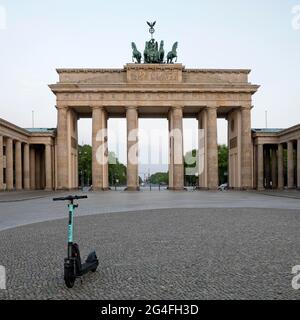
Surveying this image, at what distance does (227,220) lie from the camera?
15.5 m

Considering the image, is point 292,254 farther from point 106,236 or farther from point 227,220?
point 227,220

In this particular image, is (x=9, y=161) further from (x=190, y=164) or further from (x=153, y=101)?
(x=190, y=164)

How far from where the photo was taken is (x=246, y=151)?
57.4m

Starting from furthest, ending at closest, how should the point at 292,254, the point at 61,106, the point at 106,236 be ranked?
the point at 61,106
the point at 106,236
the point at 292,254

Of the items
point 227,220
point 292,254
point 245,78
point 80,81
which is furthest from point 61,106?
point 292,254

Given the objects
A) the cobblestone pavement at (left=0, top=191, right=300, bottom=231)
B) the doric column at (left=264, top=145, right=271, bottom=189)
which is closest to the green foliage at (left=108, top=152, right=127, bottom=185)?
the doric column at (left=264, top=145, right=271, bottom=189)

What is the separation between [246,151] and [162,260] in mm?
51482

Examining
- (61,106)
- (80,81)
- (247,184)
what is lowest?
(247,184)

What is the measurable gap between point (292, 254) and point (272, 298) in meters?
3.54

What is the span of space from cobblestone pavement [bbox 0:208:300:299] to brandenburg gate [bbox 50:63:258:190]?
141 feet

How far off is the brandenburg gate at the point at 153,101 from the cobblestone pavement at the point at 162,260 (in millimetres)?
42945

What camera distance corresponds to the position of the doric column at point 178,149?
56.7 m

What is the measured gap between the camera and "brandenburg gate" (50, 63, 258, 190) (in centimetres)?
5625
